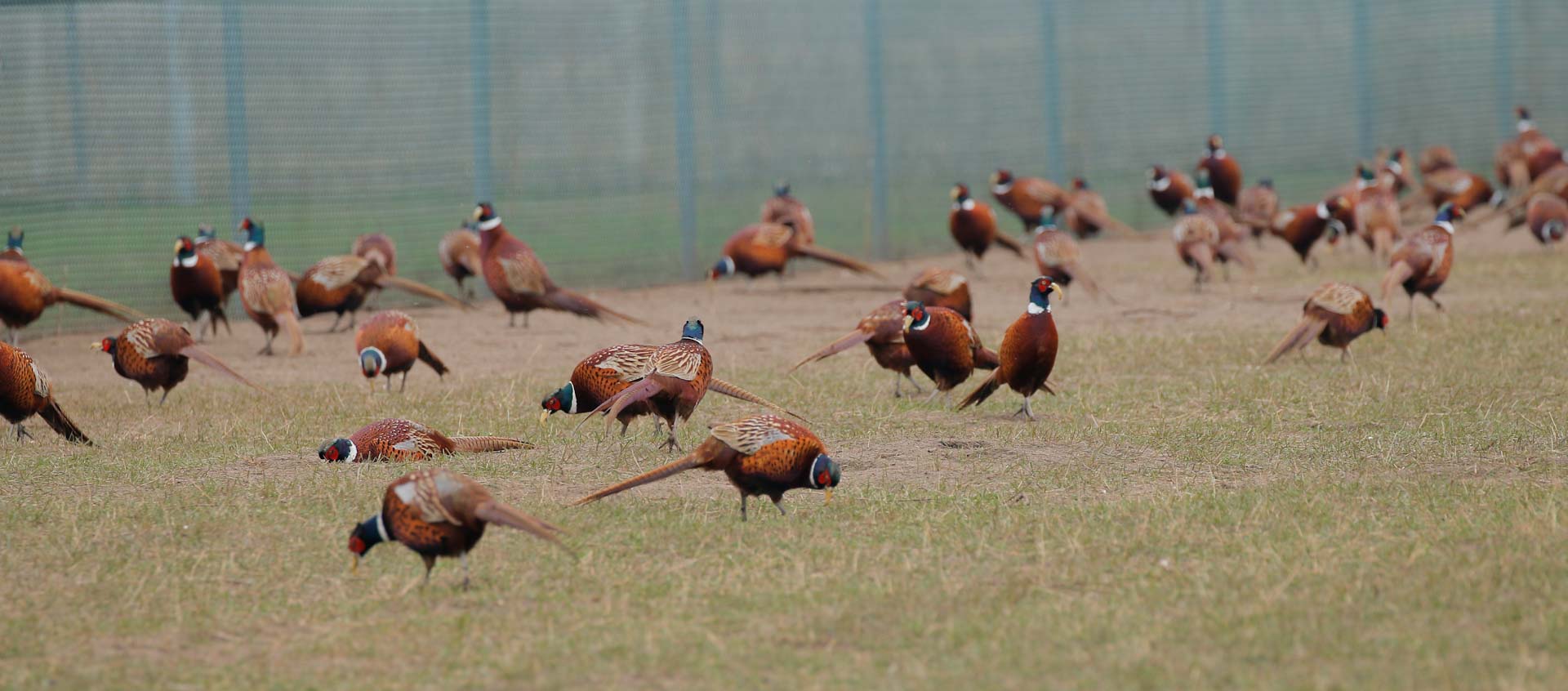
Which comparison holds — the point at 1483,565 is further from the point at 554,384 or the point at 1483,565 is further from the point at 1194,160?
the point at 1194,160

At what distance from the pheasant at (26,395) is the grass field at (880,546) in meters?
0.20

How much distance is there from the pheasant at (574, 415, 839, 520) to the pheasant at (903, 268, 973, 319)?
447 cm

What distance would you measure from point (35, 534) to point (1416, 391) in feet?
20.6

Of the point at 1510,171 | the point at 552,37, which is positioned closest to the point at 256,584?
the point at 552,37

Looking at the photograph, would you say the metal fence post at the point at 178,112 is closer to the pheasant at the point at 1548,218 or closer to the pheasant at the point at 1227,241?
the pheasant at the point at 1227,241

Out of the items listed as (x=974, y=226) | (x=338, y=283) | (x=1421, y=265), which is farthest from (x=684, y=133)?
(x=1421, y=265)

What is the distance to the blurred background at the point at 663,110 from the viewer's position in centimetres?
1273

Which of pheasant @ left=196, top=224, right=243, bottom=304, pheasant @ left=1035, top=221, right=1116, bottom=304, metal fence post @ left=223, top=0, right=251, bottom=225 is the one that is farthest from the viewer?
metal fence post @ left=223, top=0, right=251, bottom=225

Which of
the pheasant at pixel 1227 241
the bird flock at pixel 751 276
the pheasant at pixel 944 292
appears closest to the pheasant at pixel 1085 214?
the bird flock at pixel 751 276

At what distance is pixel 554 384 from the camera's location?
9250 mm

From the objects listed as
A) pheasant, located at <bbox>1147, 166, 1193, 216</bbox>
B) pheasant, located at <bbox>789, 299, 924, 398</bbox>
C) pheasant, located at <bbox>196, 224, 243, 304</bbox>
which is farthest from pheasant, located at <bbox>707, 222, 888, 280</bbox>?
pheasant, located at <bbox>789, 299, 924, 398</bbox>

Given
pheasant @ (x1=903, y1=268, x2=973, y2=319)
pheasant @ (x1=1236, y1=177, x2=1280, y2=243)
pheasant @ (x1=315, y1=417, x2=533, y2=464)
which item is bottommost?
pheasant @ (x1=315, y1=417, x2=533, y2=464)

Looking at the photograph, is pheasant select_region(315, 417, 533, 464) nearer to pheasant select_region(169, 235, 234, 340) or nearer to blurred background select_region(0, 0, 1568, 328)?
pheasant select_region(169, 235, 234, 340)

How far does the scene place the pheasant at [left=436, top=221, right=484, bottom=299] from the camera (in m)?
13.3
